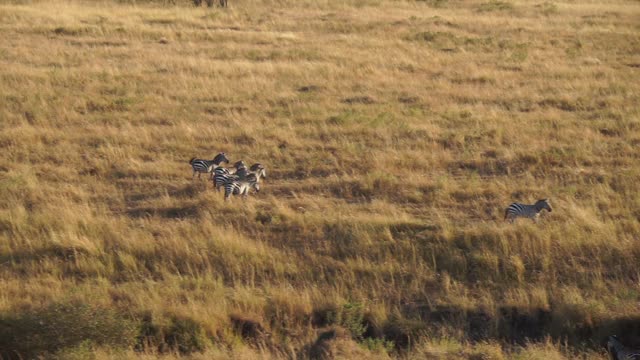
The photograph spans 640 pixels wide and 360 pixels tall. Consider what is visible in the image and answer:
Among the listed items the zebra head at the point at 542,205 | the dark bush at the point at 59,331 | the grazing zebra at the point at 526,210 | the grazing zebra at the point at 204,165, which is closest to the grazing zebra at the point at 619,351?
the grazing zebra at the point at 526,210

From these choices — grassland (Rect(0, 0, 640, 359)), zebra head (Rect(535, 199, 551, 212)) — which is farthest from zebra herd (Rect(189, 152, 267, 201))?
zebra head (Rect(535, 199, 551, 212))

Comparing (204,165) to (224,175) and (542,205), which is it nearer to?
(224,175)

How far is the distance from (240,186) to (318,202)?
1.21 meters

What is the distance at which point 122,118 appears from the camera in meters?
16.8

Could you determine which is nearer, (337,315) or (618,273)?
(337,315)

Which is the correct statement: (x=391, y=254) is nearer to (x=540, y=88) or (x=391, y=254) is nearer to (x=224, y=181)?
(x=224, y=181)

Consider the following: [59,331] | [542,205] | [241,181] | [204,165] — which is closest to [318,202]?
[241,181]

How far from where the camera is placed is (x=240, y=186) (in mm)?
11938

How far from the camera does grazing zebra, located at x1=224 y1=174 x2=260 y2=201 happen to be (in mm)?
11859

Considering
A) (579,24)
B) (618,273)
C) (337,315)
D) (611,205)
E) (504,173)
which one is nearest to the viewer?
(337,315)

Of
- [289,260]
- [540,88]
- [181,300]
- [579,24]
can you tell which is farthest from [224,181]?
[579,24]

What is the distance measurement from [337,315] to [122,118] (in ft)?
31.9

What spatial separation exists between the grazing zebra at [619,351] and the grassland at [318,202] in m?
0.27

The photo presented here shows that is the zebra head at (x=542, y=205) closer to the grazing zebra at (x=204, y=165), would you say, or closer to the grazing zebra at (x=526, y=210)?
the grazing zebra at (x=526, y=210)
